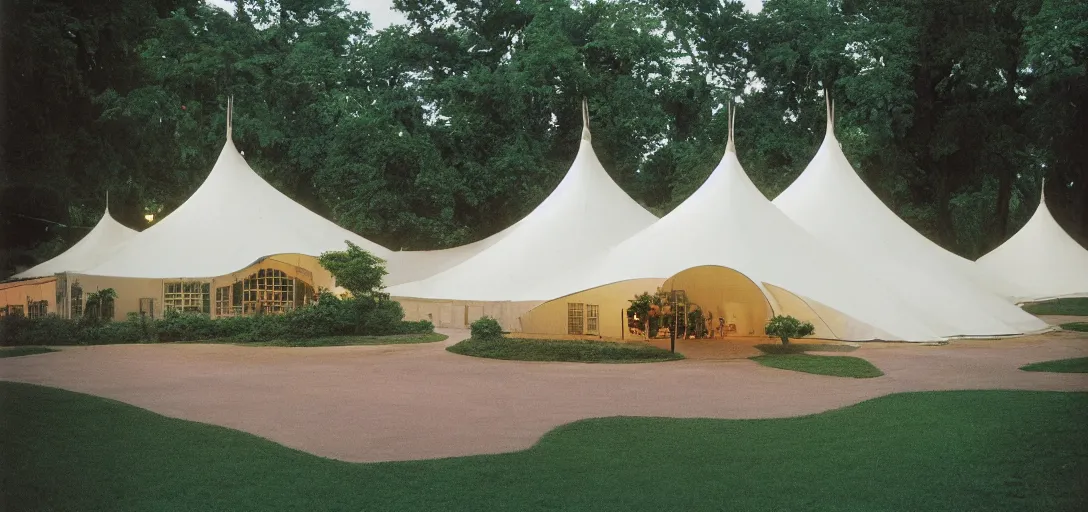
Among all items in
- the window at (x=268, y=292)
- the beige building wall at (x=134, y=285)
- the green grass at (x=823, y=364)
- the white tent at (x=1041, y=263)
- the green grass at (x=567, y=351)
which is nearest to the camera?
the green grass at (x=823, y=364)

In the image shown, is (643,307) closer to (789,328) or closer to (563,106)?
(789,328)

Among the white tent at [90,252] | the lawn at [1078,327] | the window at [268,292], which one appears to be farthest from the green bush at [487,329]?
the lawn at [1078,327]

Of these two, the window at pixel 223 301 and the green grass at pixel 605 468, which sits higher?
the window at pixel 223 301

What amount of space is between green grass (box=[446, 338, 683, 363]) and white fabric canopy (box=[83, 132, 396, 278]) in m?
7.90

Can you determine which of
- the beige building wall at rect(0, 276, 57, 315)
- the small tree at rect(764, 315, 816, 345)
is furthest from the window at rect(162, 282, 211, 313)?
the small tree at rect(764, 315, 816, 345)

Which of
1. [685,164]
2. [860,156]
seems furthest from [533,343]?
[860,156]

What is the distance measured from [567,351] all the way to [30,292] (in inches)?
583

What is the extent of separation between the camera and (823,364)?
→ 15.9 m

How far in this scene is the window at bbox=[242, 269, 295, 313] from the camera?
25.8 meters

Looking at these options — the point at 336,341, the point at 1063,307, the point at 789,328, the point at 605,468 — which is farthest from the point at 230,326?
the point at 1063,307

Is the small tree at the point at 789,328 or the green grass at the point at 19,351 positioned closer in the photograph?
the green grass at the point at 19,351

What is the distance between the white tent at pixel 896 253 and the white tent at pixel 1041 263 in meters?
3.44

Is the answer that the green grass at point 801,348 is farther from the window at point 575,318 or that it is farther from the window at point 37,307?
the window at point 37,307

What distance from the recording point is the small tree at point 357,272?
2202 cm
